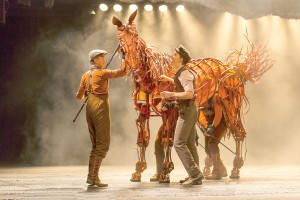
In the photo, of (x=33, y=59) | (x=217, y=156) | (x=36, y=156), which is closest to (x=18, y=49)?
(x=33, y=59)

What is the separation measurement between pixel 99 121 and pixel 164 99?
122 cm

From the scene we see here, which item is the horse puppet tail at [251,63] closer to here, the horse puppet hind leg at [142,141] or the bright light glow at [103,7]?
the horse puppet hind leg at [142,141]

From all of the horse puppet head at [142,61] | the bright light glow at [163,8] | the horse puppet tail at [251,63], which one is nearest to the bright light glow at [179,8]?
the bright light glow at [163,8]

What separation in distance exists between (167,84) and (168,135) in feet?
2.47

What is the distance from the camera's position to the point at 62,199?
23.8ft

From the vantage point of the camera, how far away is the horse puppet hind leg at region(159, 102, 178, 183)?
934 cm

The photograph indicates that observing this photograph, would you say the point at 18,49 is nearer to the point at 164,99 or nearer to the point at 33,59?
the point at 33,59

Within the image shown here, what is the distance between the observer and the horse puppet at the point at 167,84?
935 cm

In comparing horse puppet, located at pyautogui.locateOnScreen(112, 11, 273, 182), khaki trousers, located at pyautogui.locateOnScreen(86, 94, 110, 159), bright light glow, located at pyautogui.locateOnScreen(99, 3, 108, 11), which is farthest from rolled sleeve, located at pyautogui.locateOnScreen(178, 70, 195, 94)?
bright light glow, located at pyautogui.locateOnScreen(99, 3, 108, 11)

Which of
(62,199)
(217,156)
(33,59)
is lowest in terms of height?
(62,199)

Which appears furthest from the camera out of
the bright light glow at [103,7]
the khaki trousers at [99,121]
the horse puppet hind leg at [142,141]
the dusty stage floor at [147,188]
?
the bright light glow at [103,7]

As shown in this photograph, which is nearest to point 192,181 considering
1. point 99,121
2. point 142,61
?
point 99,121

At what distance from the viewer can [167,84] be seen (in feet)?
31.5

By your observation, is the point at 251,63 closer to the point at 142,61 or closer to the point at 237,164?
the point at 237,164
